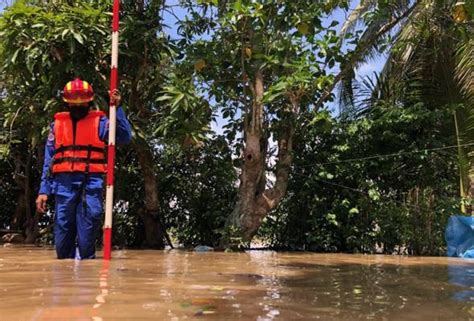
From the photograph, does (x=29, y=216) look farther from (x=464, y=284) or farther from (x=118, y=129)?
(x=464, y=284)

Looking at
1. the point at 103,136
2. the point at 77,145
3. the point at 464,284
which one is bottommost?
the point at 464,284

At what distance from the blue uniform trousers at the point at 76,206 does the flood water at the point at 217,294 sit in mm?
883

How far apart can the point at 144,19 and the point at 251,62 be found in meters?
1.81

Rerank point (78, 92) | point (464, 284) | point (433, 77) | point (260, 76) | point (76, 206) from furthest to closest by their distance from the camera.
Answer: point (433, 77)
point (260, 76)
point (76, 206)
point (78, 92)
point (464, 284)

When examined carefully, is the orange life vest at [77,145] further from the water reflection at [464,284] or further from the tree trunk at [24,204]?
the tree trunk at [24,204]

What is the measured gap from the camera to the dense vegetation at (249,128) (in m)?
7.77

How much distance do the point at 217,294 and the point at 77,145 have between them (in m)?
3.00

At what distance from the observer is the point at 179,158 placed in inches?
401

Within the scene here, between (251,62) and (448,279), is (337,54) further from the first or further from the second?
(448,279)

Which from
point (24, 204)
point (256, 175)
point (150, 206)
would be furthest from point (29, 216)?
point (256, 175)

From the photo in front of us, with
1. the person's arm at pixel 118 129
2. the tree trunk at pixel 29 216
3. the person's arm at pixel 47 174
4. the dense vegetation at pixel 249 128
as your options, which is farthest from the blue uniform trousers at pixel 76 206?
the tree trunk at pixel 29 216

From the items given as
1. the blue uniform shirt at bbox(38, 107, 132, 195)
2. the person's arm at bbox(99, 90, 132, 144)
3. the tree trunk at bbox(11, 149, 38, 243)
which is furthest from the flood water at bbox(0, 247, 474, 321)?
the tree trunk at bbox(11, 149, 38, 243)

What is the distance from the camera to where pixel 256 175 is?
29.0ft

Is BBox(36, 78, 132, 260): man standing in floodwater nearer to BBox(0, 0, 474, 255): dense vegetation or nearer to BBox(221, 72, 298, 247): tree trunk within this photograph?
BBox(0, 0, 474, 255): dense vegetation
